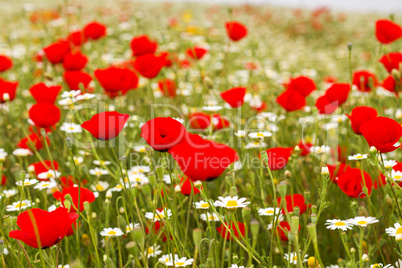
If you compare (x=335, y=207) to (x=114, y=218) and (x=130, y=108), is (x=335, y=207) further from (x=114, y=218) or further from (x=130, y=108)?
(x=130, y=108)

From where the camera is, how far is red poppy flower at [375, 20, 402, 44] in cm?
212

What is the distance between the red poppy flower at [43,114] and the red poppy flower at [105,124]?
56cm

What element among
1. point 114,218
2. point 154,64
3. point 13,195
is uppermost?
point 154,64

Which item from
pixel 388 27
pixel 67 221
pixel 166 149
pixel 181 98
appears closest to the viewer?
pixel 67 221

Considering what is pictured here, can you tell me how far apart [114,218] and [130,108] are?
1028mm

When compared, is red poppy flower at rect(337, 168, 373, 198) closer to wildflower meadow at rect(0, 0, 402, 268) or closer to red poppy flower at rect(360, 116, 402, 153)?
wildflower meadow at rect(0, 0, 402, 268)

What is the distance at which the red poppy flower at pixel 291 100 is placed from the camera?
1.96 m

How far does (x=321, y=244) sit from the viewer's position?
171 centimetres

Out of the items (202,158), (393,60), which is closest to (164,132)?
(202,158)

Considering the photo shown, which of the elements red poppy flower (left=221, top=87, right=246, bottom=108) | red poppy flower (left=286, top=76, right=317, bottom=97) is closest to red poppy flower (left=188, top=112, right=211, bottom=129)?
red poppy flower (left=221, top=87, right=246, bottom=108)

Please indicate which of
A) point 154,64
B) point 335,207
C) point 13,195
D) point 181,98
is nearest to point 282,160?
point 335,207

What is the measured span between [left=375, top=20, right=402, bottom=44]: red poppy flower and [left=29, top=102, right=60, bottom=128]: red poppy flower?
1541 millimetres

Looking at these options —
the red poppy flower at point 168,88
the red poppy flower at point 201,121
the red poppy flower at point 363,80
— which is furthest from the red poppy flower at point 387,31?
the red poppy flower at point 168,88

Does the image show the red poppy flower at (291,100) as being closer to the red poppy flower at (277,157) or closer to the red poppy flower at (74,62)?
the red poppy flower at (277,157)
